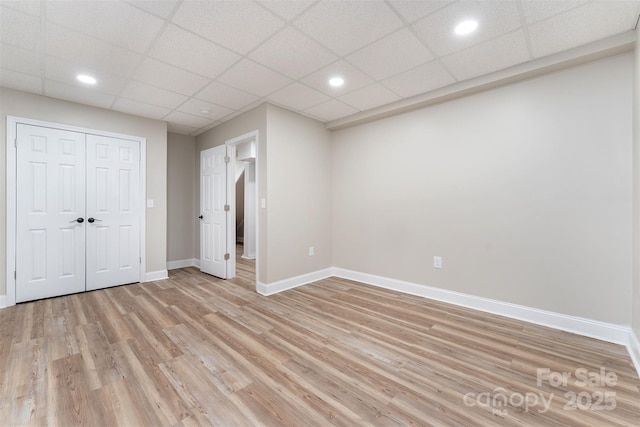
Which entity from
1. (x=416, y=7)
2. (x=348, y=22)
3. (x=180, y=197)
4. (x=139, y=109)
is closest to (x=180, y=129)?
(x=139, y=109)

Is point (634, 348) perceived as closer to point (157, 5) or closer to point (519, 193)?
point (519, 193)

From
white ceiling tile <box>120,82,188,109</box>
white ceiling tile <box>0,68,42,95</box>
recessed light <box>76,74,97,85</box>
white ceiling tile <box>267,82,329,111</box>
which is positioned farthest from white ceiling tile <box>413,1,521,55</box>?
white ceiling tile <box>0,68,42,95</box>

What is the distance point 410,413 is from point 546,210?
2.28m

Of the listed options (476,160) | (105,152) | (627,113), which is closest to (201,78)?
(105,152)

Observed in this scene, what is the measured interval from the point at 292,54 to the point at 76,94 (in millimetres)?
2821

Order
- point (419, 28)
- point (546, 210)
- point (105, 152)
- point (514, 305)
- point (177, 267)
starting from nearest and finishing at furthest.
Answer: point (419, 28)
point (546, 210)
point (514, 305)
point (105, 152)
point (177, 267)

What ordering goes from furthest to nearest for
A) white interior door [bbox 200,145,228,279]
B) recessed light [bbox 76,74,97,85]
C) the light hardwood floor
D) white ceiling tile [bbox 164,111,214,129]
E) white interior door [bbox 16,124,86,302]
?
white interior door [bbox 200,145,228,279], white ceiling tile [bbox 164,111,214,129], white interior door [bbox 16,124,86,302], recessed light [bbox 76,74,97,85], the light hardwood floor

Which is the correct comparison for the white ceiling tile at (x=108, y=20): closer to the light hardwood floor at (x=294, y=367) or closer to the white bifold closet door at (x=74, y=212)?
the white bifold closet door at (x=74, y=212)

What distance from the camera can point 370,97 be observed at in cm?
328

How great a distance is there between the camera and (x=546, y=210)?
2.56 metres

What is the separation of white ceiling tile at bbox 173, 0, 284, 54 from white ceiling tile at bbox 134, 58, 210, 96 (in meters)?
0.74

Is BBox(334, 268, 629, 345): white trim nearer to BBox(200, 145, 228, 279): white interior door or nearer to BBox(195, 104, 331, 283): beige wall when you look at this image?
BBox(195, 104, 331, 283): beige wall

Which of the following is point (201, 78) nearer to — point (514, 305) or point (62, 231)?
point (62, 231)

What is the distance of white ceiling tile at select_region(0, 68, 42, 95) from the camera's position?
107 inches
